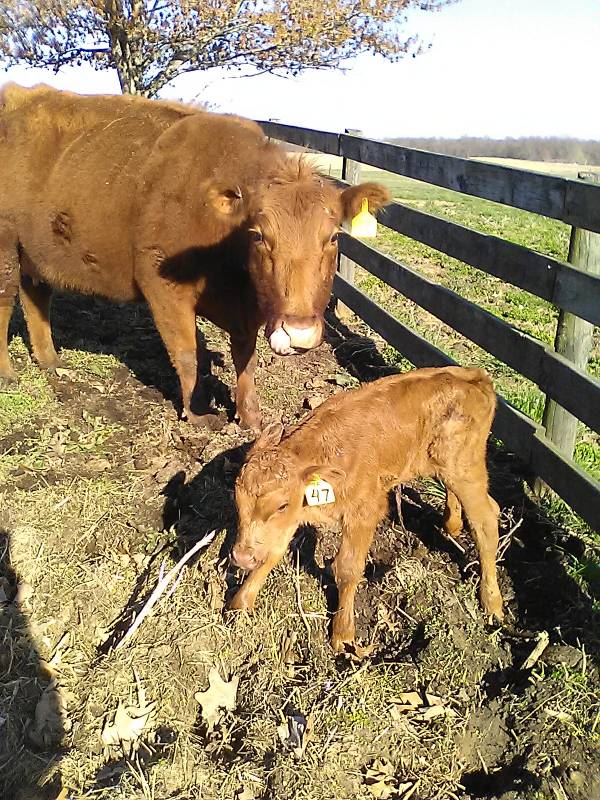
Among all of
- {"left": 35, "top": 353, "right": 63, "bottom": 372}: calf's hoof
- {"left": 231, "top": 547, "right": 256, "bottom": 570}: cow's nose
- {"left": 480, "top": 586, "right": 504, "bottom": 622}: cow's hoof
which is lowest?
{"left": 480, "top": 586, "right": 504, "bottom": 622}: cow's hoof

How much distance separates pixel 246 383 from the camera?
5.71 metres

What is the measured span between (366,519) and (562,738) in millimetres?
1241

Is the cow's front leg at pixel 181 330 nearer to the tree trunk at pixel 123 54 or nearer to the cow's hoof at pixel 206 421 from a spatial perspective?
the cow's hoof at pixel 206 421

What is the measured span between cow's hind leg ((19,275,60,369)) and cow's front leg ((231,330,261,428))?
7.07 ft

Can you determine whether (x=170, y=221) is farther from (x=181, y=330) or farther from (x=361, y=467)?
(x=361, y=467)

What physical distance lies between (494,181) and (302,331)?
177cm

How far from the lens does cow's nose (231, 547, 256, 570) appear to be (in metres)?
3.22

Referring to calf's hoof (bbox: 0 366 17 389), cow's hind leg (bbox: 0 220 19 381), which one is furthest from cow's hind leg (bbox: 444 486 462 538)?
cow's hind leg (bbox: 0 220 19 381)

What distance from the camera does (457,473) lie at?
387 cm

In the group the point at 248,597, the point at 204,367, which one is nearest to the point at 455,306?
the point at 204,367

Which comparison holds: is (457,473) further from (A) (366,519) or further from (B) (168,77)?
(B) (168,77)

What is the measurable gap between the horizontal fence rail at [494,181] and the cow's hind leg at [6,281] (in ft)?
11.3

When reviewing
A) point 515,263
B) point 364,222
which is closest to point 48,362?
point 364,222

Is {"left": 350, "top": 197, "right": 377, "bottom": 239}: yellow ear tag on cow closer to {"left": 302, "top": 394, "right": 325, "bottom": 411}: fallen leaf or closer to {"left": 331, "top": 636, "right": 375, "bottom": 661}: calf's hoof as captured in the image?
{"left": 302, "top": 394, "right": 325, "bottom": 411}: fallen leaf
